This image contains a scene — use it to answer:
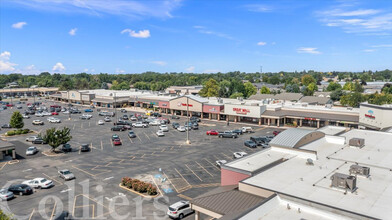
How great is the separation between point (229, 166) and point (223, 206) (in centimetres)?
678

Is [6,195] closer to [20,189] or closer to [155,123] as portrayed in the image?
[20,189]

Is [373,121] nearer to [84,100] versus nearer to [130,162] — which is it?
[130,162]

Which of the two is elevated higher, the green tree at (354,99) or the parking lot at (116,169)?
the green tree at (354,99)

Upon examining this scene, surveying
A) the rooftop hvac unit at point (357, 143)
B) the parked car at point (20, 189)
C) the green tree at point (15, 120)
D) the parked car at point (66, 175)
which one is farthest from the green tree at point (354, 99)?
the green tree at point (15, 120)

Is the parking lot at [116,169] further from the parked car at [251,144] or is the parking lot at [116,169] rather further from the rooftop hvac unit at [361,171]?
the rooftop hvac unit at [361,171]

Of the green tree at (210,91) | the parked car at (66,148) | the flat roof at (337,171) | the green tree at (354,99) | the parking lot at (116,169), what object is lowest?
the parking lot at (116,169)

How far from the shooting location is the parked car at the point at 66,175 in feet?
124

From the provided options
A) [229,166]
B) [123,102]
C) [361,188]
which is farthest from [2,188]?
[123,102]

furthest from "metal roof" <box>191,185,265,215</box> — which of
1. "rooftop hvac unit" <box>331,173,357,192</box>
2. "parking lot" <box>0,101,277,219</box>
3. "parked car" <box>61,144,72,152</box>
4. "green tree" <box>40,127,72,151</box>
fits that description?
"parked car" <box>61,144,72,152</box>

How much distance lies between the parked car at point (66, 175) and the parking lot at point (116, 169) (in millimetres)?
707

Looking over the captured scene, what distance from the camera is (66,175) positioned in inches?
1495

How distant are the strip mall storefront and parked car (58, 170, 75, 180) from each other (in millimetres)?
52850

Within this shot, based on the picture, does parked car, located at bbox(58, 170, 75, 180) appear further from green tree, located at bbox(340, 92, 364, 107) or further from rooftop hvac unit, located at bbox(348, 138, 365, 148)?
green tree, located at bbox(340, 92, 364, 107)

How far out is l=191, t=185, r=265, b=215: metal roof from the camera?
21922 mm
